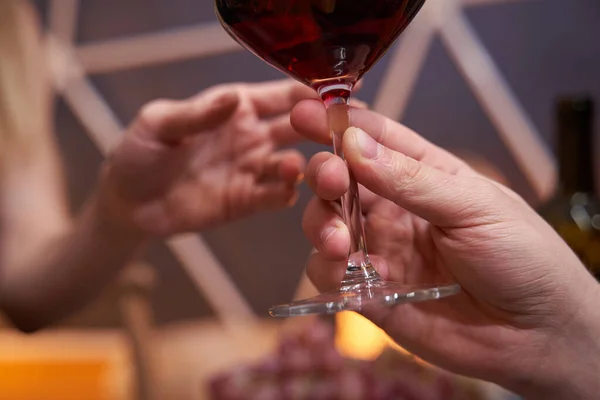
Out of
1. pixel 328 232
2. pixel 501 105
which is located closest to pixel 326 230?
pixel 328 232

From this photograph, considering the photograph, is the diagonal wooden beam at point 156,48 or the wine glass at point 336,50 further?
the diagonal wooden beam at point 156,48

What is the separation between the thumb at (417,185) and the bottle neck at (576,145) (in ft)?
1.30

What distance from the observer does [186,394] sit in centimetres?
143

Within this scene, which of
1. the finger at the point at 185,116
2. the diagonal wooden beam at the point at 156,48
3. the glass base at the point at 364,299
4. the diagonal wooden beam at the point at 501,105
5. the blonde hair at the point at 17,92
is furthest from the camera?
the diagonal wooden beam at the point at 156,48

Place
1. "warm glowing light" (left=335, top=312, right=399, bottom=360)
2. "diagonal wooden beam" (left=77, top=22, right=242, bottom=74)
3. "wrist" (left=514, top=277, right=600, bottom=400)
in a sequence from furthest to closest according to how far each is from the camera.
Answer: "diagonal wooden beam" (left=77, top=22, right=242, bottom=74), "warm glowing light" (left=335, top=312, right=399, bottom=360), "wrist" (left=514, top=277, right=600, bottom=400)

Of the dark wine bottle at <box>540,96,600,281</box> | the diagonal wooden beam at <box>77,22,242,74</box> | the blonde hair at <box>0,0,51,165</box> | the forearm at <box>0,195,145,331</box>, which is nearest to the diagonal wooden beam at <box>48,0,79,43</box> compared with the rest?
the diagonal wooden beam at <box>77,22,242,74</box>

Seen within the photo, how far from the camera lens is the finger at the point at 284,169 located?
2.84ft

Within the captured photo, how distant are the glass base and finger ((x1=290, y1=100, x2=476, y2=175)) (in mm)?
167

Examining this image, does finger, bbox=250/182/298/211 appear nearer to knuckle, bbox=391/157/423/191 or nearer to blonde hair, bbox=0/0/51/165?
knuckle, bbox=391/157/423/191

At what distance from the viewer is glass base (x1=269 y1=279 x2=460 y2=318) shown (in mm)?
537

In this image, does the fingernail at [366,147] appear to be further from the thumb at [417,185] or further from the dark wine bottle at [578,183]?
the dark wine bottle at [578,183]

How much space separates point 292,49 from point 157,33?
130cm

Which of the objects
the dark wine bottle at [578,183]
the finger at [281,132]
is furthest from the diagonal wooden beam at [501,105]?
the finger at [281,132]

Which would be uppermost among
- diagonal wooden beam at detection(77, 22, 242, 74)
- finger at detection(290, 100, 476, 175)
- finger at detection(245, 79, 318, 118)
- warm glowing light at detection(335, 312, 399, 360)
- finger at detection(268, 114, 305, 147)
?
diagonal wooden beam at detection(77, 22, 242, 74)
